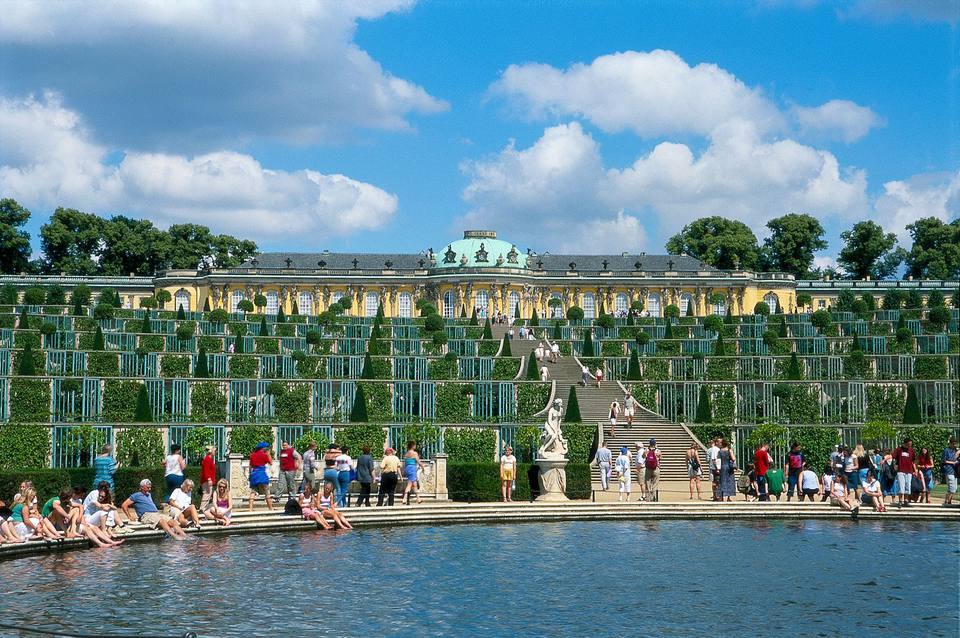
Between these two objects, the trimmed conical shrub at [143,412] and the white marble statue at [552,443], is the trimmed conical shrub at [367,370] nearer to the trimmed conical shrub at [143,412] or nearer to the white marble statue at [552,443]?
the trimmed conical shrub at [143,412]

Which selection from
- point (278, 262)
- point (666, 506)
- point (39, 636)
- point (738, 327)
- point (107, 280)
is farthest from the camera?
point (278, 262)

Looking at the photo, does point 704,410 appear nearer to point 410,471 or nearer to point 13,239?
point 410,471

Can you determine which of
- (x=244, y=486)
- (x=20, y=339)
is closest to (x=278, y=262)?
(x=20, y=339)

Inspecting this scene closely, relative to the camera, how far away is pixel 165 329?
5666 cm

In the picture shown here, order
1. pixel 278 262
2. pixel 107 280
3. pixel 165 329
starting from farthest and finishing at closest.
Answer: pixel 278 262 → pixel 107 280 → pixel 165 329

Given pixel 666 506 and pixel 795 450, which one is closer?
pixel 666 506

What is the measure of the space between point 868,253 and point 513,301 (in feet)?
98.5

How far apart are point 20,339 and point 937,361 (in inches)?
1377

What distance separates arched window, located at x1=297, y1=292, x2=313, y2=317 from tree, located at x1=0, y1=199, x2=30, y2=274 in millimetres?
21576

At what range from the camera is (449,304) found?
9875 cm

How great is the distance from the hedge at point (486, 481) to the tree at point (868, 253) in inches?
3102

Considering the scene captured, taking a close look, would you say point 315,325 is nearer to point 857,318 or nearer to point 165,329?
point 165,329

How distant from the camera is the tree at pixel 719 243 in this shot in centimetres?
10388

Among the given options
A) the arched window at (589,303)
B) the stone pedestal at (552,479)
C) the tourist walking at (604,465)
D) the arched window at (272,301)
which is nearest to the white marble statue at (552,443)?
the stone pedestal at (552,479)
